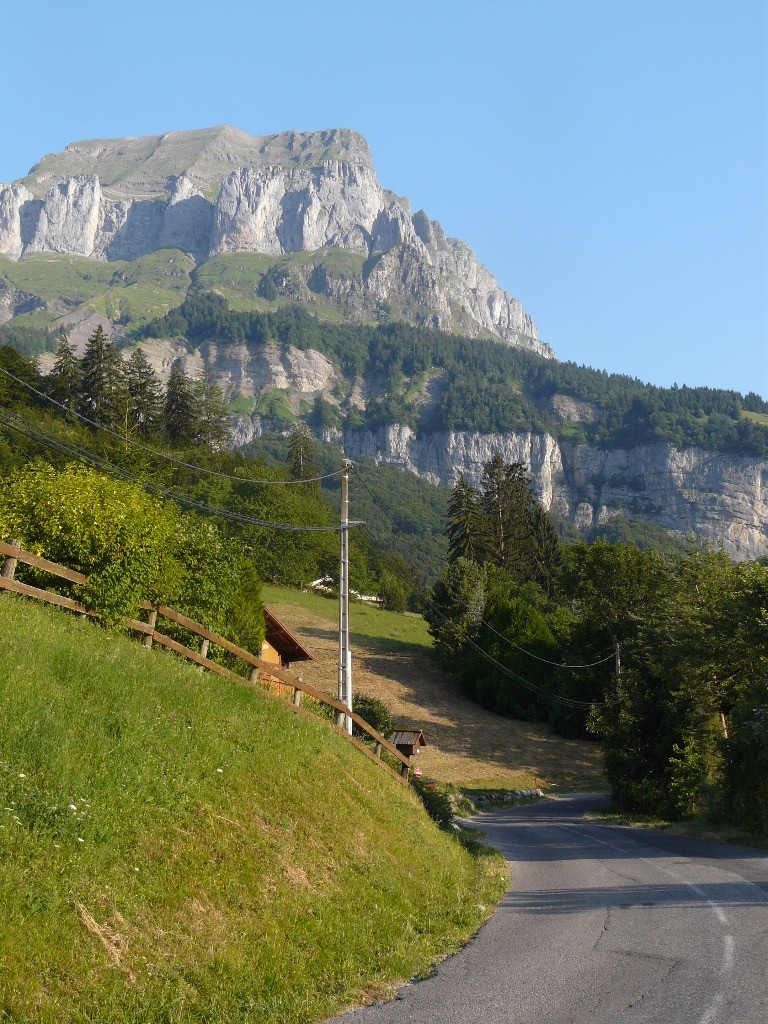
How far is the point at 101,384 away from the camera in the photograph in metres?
118

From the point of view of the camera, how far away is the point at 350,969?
10.3 meters

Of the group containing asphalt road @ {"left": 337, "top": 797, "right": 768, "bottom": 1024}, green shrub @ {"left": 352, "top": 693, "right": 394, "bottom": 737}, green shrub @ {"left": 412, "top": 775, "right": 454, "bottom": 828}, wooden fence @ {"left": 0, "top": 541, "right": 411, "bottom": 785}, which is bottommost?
green shrub @ {"left": 352, "top": 693, "right": 394, "bottom": 737}

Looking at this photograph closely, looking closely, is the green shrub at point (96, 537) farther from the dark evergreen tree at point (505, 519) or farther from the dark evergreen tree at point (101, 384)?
the dark evergreen tree at point (505, 519)

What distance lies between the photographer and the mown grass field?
6378cm

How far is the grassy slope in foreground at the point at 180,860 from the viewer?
8.52 metres

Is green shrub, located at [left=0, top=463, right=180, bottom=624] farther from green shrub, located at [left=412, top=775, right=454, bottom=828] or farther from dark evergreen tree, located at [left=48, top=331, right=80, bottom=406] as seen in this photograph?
dark evergreen tree, located at [left=48, top=331, right=80, bottom=406]

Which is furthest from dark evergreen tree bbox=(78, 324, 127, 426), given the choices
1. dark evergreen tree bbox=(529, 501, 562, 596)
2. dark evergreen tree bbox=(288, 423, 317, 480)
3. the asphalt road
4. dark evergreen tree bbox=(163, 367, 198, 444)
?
the asphalt road

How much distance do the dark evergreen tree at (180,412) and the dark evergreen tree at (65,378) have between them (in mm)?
12624

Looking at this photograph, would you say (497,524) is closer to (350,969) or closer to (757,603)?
(757,603)

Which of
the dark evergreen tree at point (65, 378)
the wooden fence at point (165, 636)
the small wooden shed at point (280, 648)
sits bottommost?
the small wooden shed at point (280, 648)

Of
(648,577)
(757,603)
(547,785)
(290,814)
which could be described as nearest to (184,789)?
(290,814)

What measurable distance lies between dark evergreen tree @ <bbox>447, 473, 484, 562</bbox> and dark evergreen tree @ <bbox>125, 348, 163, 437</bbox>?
3967 cm

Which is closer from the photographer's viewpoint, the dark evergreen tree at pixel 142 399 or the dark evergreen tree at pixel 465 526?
the dark evergreen tree at pixel 142 399

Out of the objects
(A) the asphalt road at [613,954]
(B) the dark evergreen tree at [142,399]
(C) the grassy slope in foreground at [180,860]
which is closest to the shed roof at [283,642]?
(A) the asphalt road at [613,954]
